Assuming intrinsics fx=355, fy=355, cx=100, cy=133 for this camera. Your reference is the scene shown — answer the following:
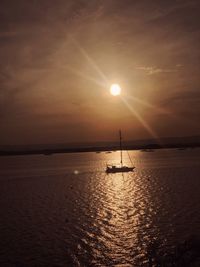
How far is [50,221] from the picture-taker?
1900 inches

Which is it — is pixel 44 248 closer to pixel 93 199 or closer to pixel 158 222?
pixel 158 222

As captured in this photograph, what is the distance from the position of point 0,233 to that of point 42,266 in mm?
13337

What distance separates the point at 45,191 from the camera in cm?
8338

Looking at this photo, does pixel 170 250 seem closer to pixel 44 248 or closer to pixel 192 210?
pixel 44 248

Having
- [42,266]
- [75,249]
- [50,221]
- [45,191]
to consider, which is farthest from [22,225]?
[45,191]

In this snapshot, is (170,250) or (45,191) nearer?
(170,250)

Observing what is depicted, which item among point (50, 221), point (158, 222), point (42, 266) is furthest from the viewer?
point (50, 221)

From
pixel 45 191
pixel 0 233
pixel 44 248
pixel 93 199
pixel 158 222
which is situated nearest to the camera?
pixel 44 248

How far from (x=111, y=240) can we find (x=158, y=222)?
374 inches

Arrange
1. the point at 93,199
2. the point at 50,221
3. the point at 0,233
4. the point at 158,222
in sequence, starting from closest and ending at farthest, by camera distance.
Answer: the point at 0,233
the point at 158,222
the point at 50,221
the point at 93,199

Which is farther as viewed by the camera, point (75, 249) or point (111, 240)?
point (111, 240)

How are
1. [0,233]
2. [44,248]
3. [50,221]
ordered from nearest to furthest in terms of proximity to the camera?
1. [44,248]
2. [0,233]
3. [50,221]

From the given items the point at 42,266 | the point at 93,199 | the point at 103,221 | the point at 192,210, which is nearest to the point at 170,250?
the point at 42,266

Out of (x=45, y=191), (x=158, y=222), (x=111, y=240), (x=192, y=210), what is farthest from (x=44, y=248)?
(x=45, y=191)
